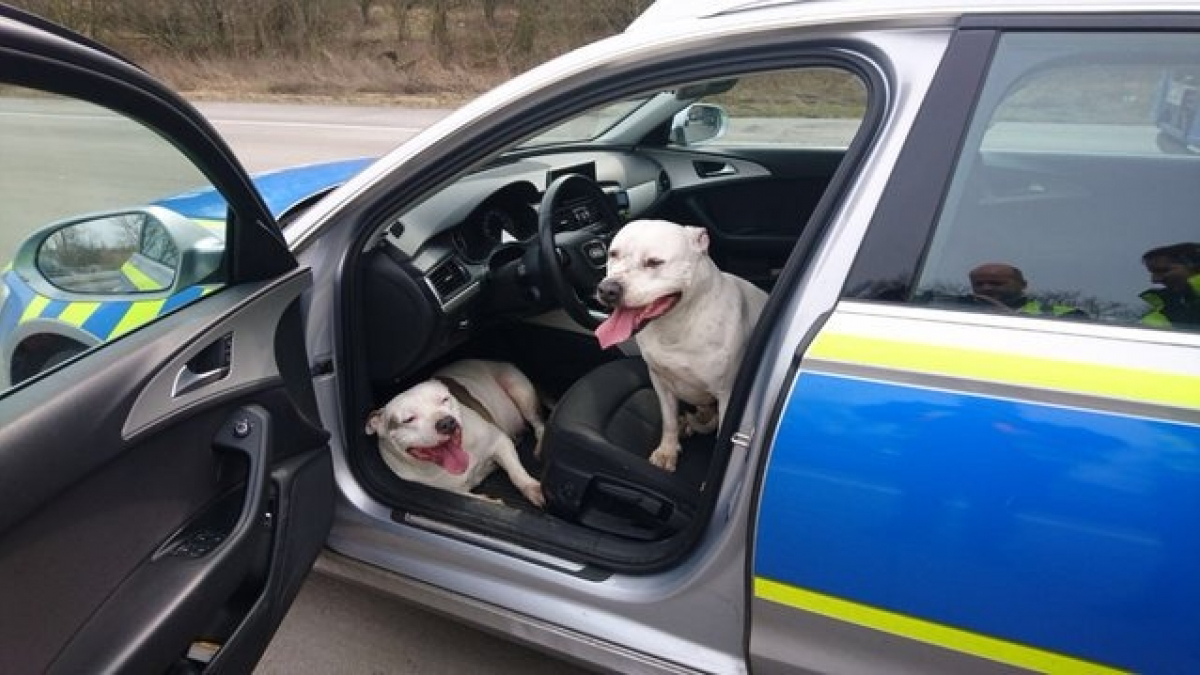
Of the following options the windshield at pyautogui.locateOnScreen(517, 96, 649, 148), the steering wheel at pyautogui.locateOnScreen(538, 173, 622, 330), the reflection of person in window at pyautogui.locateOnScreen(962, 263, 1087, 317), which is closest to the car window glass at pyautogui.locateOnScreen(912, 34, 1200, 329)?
the reflection of person in window at pyautogui.locateOnScreen(962, 263, 1087, 317)

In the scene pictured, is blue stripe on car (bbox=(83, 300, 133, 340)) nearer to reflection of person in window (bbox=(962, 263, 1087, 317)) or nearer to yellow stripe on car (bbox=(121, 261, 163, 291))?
yellow stripe on car (bbox=(121, 261, 163, 291))

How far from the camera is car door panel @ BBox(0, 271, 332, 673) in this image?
1.28 metres

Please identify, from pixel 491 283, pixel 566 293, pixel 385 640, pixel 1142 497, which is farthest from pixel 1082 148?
pixel 385 640

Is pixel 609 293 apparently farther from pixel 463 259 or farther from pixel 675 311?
pixel 463 259

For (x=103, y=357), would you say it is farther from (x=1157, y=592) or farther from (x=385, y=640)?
(x=1157, y=592)

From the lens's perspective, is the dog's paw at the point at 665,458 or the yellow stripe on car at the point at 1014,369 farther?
the dog's paw at the point at 665,458

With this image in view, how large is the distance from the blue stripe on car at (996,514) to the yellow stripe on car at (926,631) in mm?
16

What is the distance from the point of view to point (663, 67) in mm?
1809

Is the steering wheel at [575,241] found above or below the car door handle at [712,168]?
above

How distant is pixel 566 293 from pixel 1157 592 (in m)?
1.81

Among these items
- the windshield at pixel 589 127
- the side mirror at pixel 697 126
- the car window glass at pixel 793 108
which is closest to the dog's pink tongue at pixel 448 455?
the car window glass at pixel 793 108

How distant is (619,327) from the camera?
7.32ft

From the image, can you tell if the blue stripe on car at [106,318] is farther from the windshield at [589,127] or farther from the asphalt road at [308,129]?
the asphalt road at [308,129]

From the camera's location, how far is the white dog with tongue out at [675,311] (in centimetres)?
222
